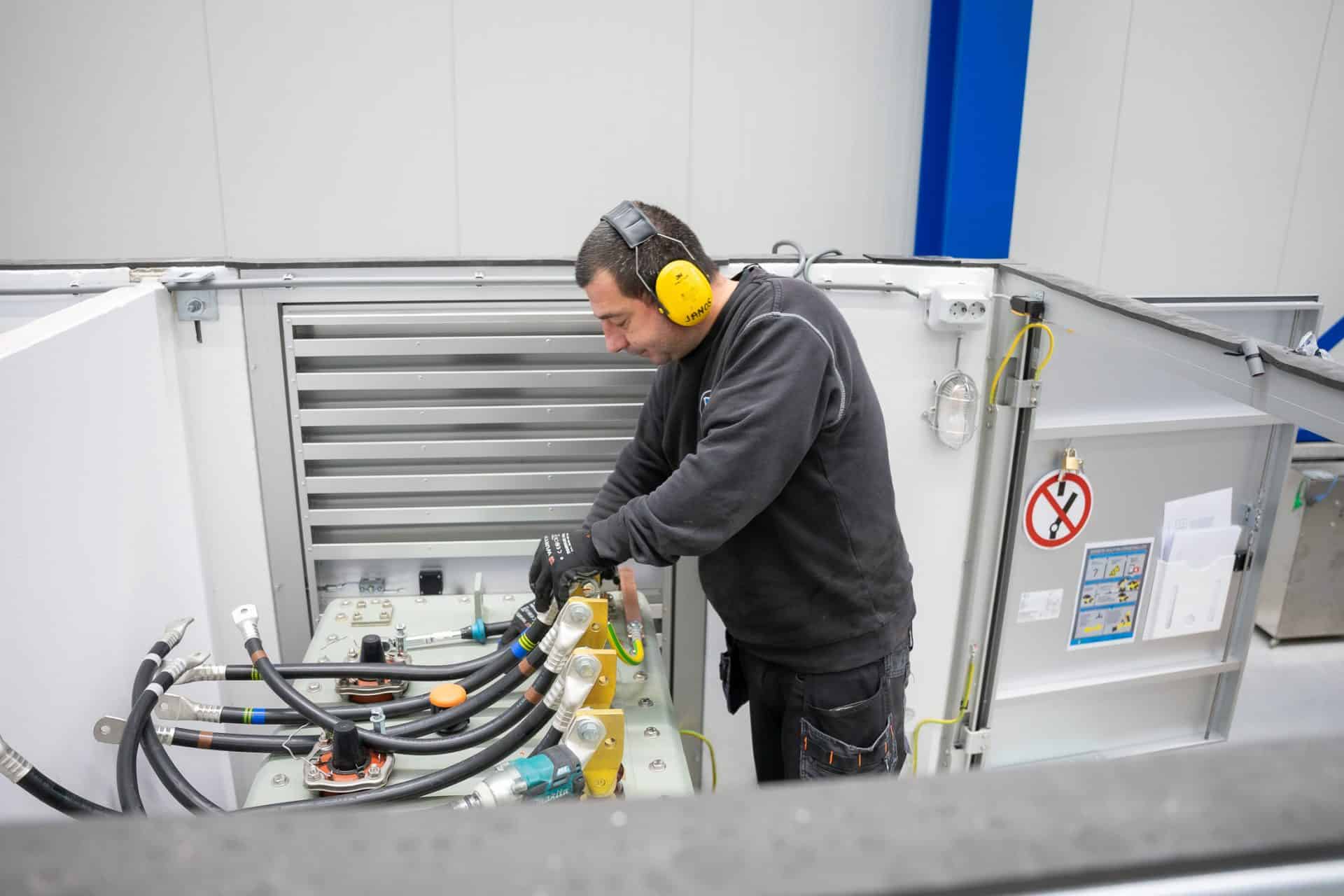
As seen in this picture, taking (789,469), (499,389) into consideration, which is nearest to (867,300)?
(789,469)

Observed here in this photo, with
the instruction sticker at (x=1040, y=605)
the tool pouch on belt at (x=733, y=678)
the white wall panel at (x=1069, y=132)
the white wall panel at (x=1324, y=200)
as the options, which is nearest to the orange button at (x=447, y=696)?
the tool pouch on belt at (x=733, y=678)

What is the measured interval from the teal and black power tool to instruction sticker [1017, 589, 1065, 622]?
1330mm

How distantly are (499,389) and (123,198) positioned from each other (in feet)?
6.22

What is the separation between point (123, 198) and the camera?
2.75 metres

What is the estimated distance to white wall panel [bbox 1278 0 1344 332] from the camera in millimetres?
3289

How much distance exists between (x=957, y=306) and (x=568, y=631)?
969 mm

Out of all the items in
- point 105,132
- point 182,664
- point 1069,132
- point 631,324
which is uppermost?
point 1069,132

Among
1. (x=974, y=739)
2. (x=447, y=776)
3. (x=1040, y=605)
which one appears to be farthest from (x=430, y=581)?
(x=1040, y=605)

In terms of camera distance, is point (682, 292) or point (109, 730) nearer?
point (109, 730)

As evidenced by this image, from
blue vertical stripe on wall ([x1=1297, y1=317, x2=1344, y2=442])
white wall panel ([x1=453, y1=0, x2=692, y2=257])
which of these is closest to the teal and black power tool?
white wall panel ([x1=453, y1=0, x2=692, y2=257])

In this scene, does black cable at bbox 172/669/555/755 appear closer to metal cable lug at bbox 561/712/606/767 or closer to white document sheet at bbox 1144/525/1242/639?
metal cable lug at bbox 561/712/606/767

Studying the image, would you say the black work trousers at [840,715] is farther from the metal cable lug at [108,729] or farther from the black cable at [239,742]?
the metal cable lug at [108,729]

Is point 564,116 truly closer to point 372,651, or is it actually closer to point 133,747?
point 372,651

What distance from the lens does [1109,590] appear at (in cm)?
210
